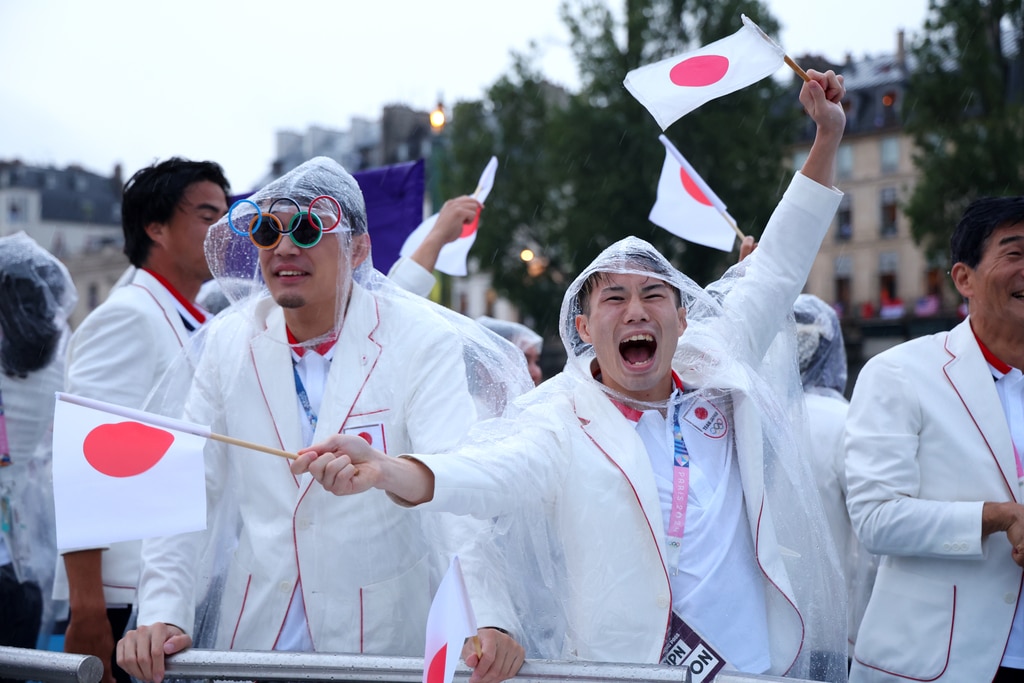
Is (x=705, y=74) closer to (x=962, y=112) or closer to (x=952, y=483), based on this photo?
(x=952, y=483)

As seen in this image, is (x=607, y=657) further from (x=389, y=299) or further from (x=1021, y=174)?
(x=1021, y=174)

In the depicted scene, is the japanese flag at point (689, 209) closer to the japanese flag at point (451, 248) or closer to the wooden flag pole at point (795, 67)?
the japanese flag at point (451, 248)

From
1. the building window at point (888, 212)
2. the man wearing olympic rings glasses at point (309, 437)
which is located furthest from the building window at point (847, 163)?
the man wearing olympic rings glasses at point (309, 437)

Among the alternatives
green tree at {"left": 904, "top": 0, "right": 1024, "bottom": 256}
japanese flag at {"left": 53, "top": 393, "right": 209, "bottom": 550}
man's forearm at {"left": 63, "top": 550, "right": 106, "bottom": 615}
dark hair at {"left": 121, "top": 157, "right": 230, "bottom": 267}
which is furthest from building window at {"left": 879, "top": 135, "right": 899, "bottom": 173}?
japanese flag at {"left": 53, "top": 393, "right": 209, "bottom": 550}

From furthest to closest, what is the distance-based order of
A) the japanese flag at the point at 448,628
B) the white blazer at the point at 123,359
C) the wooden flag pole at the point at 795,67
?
1. the white blazer at the point at 123,359
2. the wooden flag pole at the point at 795,67
3. the japanese flag at the point at 448,628

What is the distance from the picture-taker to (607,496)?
276cm

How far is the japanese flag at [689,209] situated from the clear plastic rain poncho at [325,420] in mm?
1340

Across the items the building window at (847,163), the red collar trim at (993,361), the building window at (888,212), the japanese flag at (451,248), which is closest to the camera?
the red collar trim at (993,361)

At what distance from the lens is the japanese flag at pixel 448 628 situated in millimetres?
2336

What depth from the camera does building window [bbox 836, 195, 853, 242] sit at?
50625 mm

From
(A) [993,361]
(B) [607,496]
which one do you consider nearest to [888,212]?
(A) [993,361]

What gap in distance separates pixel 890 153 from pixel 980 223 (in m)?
49.0

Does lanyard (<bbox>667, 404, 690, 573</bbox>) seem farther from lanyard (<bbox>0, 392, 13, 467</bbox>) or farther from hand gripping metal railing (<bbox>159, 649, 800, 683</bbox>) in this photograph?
lanyard (<bbox>0, 392, 13, 467</bbox>)

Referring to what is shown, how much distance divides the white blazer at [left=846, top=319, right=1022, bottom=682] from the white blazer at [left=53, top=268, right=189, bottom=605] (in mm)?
2241
